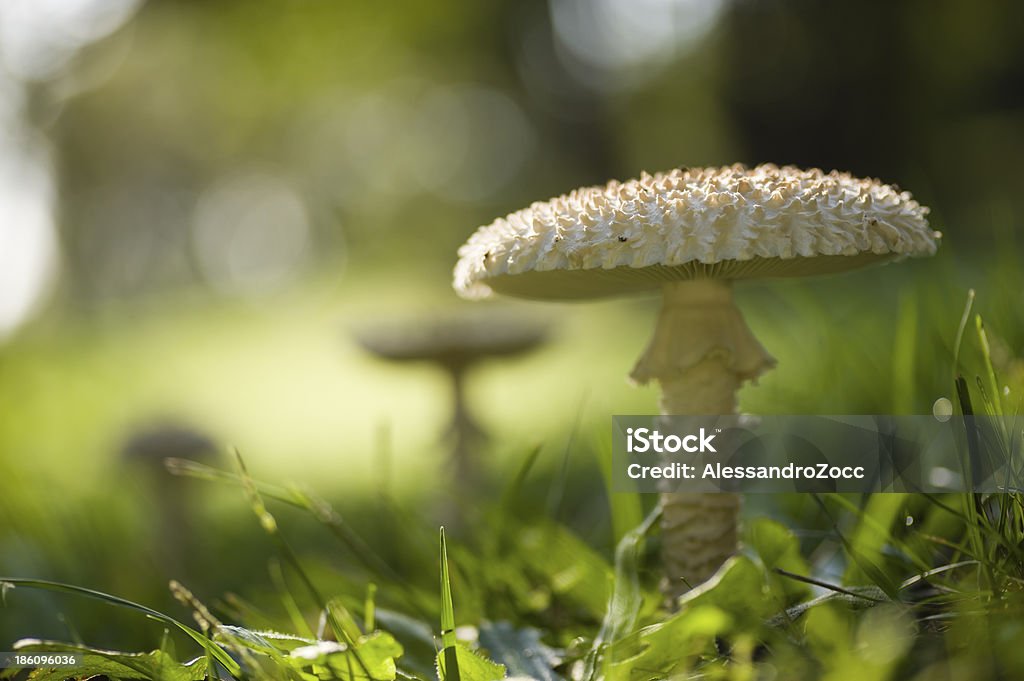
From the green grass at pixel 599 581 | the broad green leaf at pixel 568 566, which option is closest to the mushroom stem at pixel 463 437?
the green grass at pixel 599 581

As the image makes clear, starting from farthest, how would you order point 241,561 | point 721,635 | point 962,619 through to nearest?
point 241,561 < point 721,635 < point 962,619

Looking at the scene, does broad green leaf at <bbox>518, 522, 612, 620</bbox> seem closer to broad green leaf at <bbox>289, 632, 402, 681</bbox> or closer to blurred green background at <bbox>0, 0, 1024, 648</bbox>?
blurred green background at <bbox>0, 0, 1024, 648</bbox>

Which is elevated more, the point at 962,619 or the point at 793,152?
the point at 793,152

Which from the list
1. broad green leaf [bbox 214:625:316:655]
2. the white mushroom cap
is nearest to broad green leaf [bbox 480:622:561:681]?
broad green leaf [bbox 214:625:316:655]

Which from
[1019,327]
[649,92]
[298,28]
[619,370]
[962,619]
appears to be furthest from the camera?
[298,28]

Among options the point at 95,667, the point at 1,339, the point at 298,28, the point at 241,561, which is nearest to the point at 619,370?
the point at 241,561

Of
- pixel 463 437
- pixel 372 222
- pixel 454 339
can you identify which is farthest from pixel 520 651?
pixel 372 222

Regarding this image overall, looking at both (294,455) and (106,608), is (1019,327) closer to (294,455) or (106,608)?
(106,608)

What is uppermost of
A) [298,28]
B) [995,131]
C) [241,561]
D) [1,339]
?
[298,28]
